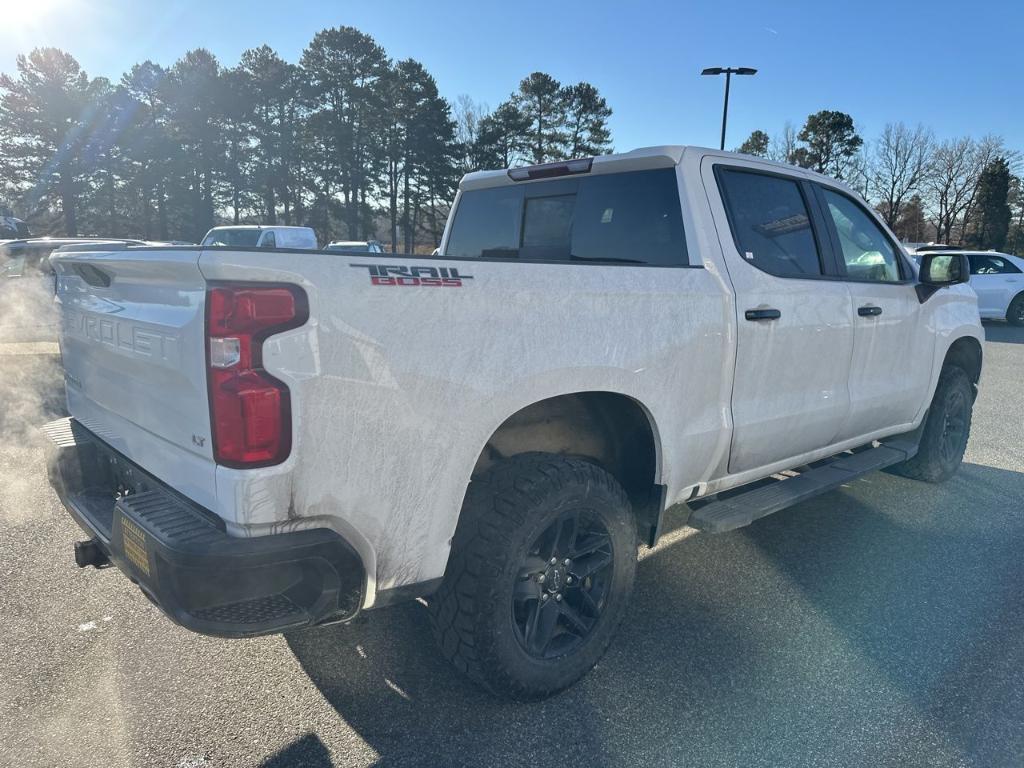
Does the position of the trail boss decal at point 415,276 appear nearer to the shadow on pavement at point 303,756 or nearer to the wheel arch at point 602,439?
the wheel arch at point 602,439

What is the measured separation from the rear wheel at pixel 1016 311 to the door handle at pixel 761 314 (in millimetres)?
16872

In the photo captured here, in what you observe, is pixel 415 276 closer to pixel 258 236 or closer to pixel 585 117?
pixel 258 236

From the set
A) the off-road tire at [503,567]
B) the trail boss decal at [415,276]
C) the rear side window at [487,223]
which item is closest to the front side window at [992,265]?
the rear side window at [487,223]

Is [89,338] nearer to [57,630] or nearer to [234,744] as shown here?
[57,630]

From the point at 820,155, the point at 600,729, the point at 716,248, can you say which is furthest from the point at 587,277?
the point at 820,155

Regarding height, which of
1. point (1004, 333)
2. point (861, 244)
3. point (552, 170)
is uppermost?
point (552, 170)

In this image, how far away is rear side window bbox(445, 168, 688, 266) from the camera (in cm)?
333

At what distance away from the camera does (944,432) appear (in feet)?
17.0

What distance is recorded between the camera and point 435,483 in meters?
2.22

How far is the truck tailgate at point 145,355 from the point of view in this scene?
200 centimetres

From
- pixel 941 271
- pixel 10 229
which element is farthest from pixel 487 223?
pixel 10 229

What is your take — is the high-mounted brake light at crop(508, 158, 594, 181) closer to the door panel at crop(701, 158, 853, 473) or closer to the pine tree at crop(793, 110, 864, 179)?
the door panel at crop(701, 158, 853, 473)

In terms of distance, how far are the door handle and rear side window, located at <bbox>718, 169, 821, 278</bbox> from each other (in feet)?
0.77

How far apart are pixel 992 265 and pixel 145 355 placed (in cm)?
1925
